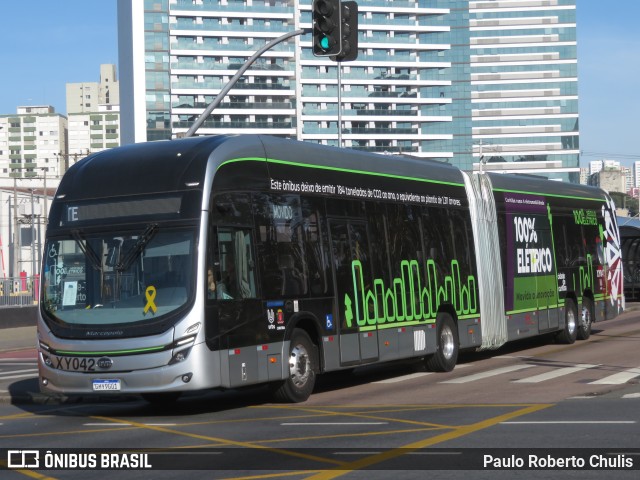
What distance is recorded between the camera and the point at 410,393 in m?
16.3

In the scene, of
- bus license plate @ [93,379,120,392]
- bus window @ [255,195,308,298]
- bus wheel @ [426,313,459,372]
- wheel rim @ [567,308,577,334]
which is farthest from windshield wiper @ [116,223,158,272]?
Result: wheel rim @ [567,308,577,334]

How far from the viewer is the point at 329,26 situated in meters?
19.4

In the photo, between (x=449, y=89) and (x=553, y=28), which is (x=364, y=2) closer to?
(x=449, y=89)

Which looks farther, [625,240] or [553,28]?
[553,28]

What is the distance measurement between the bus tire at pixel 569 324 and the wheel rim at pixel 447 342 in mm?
5990

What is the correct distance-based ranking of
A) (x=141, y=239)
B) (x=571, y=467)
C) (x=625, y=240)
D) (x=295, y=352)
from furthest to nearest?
1. (x=625, y=240)
2. (x=295, y=352)
3. (x=141, y=239)
4. (x=571, y=467)

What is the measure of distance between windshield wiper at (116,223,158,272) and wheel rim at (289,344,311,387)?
259 cm

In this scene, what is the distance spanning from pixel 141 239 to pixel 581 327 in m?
14.8

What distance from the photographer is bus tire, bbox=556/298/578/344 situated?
25219 mm

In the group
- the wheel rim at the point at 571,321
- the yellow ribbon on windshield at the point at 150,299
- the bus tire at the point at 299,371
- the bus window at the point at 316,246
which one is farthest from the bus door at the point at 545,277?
the yellow ribbon on windshield at the point at 150,299

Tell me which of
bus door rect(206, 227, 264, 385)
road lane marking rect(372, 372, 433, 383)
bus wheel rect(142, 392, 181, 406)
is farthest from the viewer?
road lane marking rect(372, 372, 433, 383)

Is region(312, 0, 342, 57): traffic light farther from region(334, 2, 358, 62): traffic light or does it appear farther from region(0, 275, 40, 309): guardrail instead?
region(0, 275, 40, 309): guardrail

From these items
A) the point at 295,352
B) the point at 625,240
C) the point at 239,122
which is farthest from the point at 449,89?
the point at 295,352

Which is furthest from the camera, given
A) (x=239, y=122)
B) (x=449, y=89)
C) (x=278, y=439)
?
(x=449, y=89)
